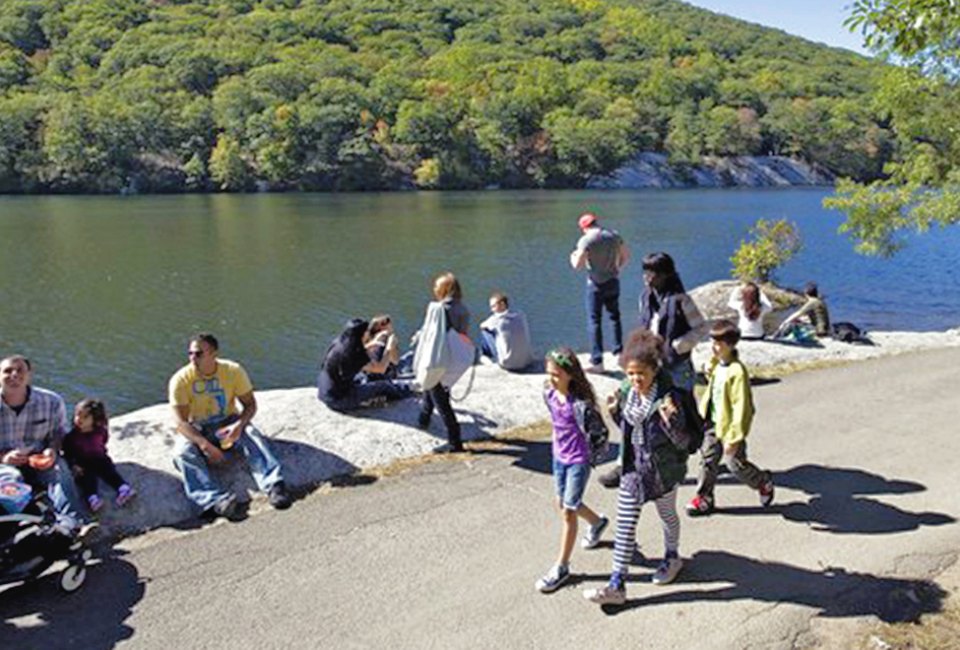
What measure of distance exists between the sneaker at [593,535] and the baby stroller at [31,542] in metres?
3.52

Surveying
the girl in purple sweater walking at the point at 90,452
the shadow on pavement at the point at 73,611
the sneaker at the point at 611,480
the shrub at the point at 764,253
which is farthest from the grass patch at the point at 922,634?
the shrub at the point at 764,253

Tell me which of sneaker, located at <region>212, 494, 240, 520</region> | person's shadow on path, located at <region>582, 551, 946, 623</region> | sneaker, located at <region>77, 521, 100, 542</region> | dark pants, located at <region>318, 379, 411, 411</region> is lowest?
sneaker, located at <region>212, 494, 240, 520</region>

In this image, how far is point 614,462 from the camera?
7.75 metres

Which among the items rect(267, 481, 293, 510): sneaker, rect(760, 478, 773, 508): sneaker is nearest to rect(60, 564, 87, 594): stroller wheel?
rect(267, 481, 293, 510): sneaker

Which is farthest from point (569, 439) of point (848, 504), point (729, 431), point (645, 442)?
point (848, 504)

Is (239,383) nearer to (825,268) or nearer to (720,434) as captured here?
(720,434)

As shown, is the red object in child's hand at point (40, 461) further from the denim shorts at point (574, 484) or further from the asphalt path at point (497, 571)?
the denim shorts at point (574, 484)

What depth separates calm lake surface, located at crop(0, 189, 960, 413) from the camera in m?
21.7

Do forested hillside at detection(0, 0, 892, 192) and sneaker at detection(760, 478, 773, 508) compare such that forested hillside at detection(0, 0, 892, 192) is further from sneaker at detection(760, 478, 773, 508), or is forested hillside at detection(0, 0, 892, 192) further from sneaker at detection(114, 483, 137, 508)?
sneaker at detection(760, 478, 773, 508)

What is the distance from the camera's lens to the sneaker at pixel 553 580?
5.34 meters

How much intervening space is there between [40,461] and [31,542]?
1172mm

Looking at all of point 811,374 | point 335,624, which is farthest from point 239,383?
point 811,374

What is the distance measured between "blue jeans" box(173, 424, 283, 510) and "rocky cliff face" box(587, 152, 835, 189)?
355 ft

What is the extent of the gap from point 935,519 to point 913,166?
51.5 feet
